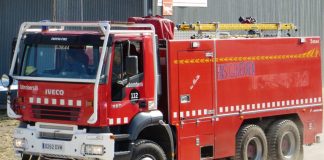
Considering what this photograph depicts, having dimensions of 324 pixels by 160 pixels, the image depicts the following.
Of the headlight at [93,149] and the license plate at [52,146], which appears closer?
the headlight at [93,149]

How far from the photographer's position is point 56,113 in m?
9.62

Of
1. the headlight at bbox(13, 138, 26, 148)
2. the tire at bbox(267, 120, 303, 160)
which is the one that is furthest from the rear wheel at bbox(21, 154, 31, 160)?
the tire at bbox(267, 120, 303, 160)

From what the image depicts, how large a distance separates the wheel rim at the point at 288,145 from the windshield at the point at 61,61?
4848 mm

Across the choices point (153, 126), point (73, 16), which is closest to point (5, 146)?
point (153, 126)

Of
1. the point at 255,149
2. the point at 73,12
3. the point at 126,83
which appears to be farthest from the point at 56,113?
the point at 73,12

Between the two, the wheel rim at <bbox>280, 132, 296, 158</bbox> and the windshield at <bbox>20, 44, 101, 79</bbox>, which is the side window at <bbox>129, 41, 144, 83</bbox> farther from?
the wheel rim at <bbox>280, 132, 296, 158</bbox>

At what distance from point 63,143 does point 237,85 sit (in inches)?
137

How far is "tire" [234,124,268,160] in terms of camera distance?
11641mm

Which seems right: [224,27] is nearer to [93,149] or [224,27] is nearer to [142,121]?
[142,121]

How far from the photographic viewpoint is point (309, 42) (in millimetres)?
12938

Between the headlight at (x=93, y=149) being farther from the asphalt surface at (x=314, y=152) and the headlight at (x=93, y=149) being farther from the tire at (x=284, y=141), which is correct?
the asphalt surface at (x=314, y=152)

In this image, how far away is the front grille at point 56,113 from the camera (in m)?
9.45

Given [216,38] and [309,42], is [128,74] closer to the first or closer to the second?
[216,38]

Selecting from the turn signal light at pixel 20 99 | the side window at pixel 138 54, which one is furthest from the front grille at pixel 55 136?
the side window at pixel 138 54
